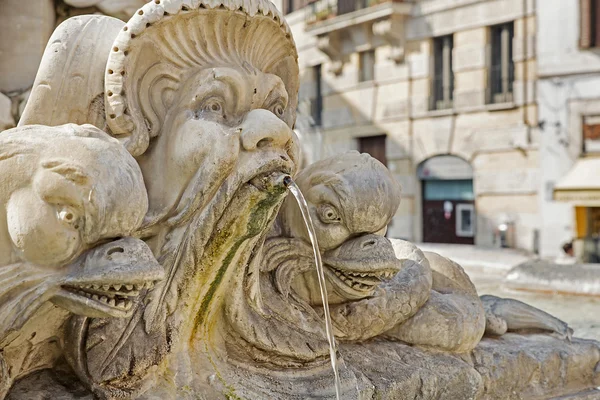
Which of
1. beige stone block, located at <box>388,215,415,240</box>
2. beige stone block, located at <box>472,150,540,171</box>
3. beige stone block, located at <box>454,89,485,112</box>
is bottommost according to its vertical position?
beige stone block, located at <box>388,215,415,240</box>

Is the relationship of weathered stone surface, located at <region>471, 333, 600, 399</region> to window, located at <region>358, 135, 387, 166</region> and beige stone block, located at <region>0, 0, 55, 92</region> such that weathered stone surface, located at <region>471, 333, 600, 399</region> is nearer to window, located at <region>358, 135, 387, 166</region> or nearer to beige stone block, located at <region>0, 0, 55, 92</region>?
beige stone block, located at <region>0, 0, 55, 92</region>

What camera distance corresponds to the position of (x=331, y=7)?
18.0 m

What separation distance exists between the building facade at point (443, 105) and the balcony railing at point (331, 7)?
0.10 ft

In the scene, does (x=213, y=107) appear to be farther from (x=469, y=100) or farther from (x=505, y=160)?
(x=469, y=100)

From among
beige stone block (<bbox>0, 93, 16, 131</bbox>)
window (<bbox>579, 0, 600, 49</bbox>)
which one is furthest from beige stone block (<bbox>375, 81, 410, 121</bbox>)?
beige stone block (<bbox>0, 93, 16, 131</bbox>)

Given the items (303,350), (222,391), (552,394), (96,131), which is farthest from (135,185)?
(552,394)

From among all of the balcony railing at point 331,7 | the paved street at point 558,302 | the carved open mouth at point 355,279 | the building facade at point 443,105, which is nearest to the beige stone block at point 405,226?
the building facade at point 443,105

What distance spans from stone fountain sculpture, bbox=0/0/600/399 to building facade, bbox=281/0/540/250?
12.5 meters

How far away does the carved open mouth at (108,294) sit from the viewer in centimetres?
145

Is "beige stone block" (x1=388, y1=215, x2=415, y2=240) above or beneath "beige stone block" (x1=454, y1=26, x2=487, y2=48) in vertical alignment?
beneath

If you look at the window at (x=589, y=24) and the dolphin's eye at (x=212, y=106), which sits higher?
the window at (x=589, y=24)

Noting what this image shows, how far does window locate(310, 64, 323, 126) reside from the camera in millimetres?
19219

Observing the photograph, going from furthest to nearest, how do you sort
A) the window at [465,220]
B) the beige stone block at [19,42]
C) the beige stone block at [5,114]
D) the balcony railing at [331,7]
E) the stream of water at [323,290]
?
the balcony railing at [331,7]
the window at [465,220]
the beige stone block at [19,42]
the beige stone block at [5,114]
the stream of water at [323,290]

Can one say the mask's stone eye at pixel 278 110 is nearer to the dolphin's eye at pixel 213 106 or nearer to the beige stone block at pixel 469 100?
the dolphin's eye at pixel 213 106
